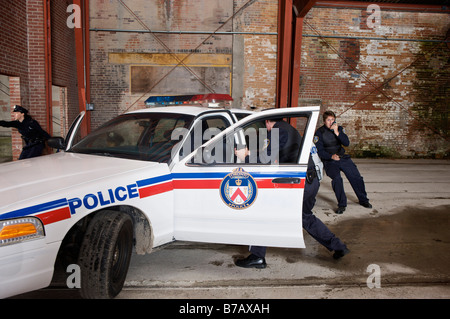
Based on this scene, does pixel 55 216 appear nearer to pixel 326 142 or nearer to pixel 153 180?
pixel 153 180

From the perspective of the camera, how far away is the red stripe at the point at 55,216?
8.15 ft

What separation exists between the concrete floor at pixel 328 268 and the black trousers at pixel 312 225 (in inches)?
8.7

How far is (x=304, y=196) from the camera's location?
12.0 ft

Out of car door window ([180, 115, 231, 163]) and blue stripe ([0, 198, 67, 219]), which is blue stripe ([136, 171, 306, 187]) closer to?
car door window ([180, 115, 231, 163])

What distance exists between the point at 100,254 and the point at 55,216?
0.48 metres

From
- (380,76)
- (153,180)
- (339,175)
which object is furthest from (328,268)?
(380,76)

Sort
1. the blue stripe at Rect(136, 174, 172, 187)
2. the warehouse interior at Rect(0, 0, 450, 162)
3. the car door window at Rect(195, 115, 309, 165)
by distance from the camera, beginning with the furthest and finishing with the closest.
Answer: the warehouse interior at Rect(0, 0, 450, 162)
the car door window at Rect(195, 115, 309, 165)
the blue stripe at Rect(136, 174, 172, 187)

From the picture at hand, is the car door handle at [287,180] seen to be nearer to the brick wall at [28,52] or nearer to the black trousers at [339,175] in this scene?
the black trousers at [339,175]

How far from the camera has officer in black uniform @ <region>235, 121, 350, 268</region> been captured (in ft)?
12.0

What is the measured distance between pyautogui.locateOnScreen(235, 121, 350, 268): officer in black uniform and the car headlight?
6.79 feet

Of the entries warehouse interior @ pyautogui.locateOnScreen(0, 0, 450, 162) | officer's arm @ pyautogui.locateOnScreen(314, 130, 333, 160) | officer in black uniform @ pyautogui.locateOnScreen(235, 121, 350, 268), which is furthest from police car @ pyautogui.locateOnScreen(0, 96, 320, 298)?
warehouse interior @ pyautogui.locateOnScreen(0, 0, 450, 162)

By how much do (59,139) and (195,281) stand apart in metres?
2.23

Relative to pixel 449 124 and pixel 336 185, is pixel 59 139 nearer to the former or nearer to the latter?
pixel 336 185

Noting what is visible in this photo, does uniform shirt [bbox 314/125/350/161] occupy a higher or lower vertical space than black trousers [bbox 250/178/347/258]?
higher
